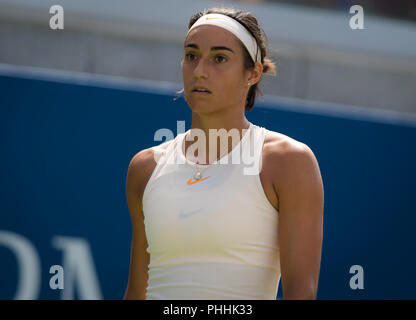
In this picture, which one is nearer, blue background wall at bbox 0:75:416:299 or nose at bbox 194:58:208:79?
nose at bbox 194:58:208:79

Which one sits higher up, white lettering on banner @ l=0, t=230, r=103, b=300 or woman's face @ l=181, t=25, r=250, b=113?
woman's face @ l=181, t=25, r=250, b=113

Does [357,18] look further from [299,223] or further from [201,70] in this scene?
[299,223]

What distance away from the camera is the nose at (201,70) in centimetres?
217

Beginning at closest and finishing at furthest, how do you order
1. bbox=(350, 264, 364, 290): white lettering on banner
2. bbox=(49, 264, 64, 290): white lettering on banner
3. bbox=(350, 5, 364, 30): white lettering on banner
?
bbox=(49, 264, 64, 290): white lettering on banner < bbox=(350, 264, 364, 290): white lettering on banner < bbox=(350, 5, 364, 30): white lettering on banner

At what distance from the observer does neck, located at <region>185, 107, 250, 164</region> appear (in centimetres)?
226

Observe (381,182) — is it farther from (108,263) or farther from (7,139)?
(7,139)

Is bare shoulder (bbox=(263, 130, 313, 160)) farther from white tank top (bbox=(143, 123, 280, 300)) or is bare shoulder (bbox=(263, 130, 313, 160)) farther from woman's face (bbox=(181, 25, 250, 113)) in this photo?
woman's face (bbox=(181, 25, 250, 113))

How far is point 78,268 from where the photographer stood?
13.6ft

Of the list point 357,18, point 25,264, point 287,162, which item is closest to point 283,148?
point 287,162

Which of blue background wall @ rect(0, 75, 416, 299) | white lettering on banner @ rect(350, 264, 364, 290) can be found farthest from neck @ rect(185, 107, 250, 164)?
white lettering on banner @ rect(350, 264, 364, 290)

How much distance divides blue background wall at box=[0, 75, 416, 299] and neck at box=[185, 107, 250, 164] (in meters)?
2.06

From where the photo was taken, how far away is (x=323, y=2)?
17.9 feet
